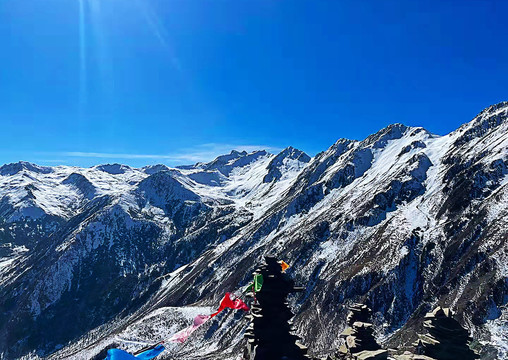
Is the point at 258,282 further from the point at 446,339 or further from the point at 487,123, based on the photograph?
the point at 487,123

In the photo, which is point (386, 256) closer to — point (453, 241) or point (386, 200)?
point (453, 241)

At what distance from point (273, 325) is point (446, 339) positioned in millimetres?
7119

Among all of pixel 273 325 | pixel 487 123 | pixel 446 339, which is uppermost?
pixel 487 123

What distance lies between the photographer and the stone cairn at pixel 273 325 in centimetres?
1562

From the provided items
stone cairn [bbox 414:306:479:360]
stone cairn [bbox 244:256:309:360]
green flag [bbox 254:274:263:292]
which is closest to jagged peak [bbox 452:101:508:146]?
stone cairn [bbox 414:306:479:360]

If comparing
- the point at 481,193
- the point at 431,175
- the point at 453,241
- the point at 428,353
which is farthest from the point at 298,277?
the point at 428,353

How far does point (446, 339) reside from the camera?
1366 centimetres

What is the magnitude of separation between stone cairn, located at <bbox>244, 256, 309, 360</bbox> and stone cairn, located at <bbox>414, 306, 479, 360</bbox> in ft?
17.5

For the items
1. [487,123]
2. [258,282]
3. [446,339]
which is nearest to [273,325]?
[258,282]

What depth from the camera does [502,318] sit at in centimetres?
6788

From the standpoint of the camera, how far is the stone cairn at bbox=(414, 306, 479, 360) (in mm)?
13430

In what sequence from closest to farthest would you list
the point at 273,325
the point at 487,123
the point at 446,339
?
the point at 446,339, the point at 273,325, the point at 487,123

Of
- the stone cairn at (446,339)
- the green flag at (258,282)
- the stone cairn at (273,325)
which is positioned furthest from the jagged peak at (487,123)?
the green flag at (258,282)

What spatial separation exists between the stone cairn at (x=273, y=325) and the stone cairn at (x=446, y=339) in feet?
17.5
